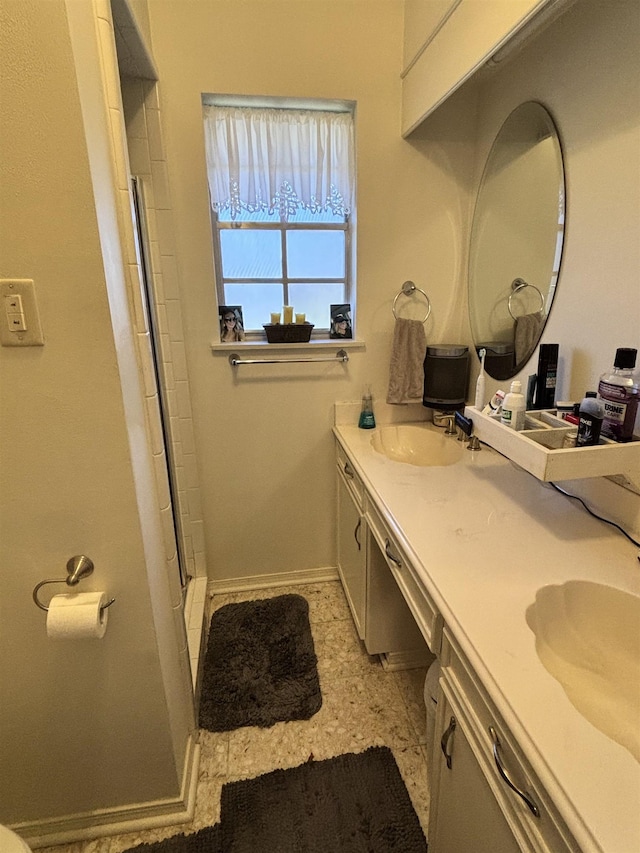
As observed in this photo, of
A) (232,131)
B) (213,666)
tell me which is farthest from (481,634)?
(232,131)

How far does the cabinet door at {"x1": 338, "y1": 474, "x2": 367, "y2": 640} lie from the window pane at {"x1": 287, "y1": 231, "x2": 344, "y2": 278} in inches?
36.9

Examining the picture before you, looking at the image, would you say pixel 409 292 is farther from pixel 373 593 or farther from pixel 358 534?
pixel 373 593

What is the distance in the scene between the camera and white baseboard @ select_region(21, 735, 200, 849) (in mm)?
1273

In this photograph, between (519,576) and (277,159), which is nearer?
(519,576)

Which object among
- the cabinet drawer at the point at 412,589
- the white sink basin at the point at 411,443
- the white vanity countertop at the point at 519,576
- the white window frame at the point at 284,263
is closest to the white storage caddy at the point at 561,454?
the white vanity countertop at the point at 519,576

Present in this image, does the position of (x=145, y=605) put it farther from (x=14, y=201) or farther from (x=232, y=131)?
(x=232, y=131)

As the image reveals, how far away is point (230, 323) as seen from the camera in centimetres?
198

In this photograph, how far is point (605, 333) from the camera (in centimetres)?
120

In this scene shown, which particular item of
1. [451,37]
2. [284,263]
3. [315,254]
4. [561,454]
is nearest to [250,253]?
[284,263]

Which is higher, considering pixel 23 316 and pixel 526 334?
pixel 23 316

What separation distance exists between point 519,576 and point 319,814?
98cm

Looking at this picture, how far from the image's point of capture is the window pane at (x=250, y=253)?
6.50 ft

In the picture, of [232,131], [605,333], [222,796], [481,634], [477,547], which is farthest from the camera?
[232,131]

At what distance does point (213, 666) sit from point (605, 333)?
5.85 ft
